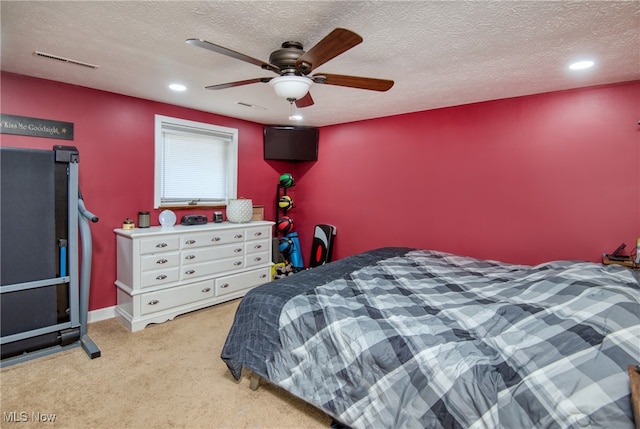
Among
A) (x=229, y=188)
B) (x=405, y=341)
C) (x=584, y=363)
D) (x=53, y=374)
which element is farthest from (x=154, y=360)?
(x=584, y=363)

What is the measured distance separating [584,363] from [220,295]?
326cm

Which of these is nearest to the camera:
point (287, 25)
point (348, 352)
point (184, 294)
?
point (348, 352)

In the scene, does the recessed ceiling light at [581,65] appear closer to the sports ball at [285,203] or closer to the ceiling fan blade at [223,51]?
the ceiling fan blade at [223,51]

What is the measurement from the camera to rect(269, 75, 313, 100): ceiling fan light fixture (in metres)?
1.88

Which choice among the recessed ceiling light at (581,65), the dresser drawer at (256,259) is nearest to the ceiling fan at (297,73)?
the recessed ceiling light at (581,65)

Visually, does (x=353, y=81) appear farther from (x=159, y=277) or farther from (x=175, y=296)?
(x=175, y=296)

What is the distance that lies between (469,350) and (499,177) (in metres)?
2.31

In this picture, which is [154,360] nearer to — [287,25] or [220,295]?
[220,295]

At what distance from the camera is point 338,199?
4520 mm

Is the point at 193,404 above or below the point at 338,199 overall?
below

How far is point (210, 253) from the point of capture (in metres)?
3.51

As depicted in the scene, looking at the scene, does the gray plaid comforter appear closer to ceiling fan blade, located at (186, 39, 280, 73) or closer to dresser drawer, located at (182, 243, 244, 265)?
ceiling fan blade, located at (186, 39, 280, 73)

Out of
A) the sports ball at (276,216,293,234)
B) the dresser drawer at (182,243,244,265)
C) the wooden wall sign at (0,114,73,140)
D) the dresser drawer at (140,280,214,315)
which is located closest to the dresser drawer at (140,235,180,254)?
the dresser drawer at (182,243,244,265)

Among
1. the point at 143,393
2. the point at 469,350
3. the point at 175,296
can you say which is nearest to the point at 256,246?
the point at 175,296
